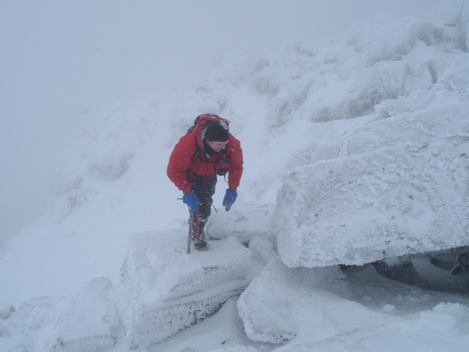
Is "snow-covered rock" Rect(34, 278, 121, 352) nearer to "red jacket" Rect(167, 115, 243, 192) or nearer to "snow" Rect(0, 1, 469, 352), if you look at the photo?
"snow" Rect(0, 1, 469, 352)

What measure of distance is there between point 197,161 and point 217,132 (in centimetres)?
60

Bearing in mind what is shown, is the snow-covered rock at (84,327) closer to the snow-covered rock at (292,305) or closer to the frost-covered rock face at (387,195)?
the snow-covered rock at (292,305)

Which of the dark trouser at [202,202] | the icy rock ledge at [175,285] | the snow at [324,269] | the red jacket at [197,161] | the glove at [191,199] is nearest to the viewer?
the snow at [324,269]

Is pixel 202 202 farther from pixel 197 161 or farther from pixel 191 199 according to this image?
pixel 197 161

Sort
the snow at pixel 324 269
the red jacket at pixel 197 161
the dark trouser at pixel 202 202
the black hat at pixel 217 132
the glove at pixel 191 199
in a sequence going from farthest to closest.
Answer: the dark trouser at pixel 202 202 < the glove at pixel 191 199 < the red jacket at pixel 197 161 < the black hat at pixel 217 132 < the snow at pixel 324 269

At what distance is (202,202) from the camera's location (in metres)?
4.11

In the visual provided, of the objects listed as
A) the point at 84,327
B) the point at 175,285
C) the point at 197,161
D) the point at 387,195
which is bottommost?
the point at 84,327

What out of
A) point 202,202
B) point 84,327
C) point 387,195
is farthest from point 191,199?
point 387,195

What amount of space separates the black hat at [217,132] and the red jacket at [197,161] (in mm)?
147

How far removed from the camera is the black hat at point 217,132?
3320 mm

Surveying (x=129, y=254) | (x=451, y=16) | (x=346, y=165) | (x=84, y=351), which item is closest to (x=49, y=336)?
(x=84, y=351)

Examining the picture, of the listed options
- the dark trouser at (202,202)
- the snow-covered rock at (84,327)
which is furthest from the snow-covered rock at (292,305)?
the snow-covered rock at (84,327)

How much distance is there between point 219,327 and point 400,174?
2.55 metres

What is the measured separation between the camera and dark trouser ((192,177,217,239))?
13.0 ft
